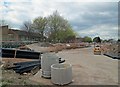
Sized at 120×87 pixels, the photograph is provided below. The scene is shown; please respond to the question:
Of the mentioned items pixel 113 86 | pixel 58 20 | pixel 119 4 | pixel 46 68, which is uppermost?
pixel 58 20

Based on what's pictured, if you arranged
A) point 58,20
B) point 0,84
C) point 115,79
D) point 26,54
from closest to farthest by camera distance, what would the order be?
point 0,84
point 115,79
point 26,54
point 58,20

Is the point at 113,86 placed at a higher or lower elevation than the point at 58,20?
lower

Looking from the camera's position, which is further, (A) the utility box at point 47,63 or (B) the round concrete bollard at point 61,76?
(A) the utility box at point 47,63

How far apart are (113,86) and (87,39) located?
8418 cm

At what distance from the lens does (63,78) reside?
20.9 ft

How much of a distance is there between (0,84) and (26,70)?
3472mm

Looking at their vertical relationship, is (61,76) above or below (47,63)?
below

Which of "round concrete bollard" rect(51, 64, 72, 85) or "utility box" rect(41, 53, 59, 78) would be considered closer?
"round concrete bollard" rect(51, 64, 72, 85)

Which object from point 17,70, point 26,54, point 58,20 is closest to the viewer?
point 17,70

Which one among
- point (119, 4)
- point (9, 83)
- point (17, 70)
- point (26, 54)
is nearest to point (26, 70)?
point (17, 70)

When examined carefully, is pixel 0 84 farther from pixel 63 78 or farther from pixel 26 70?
pixel 26 70

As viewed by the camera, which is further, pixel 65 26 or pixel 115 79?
pixel 65 26

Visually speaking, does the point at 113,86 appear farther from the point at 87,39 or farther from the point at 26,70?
the point at 87,39

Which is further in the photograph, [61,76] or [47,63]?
[47,63]
